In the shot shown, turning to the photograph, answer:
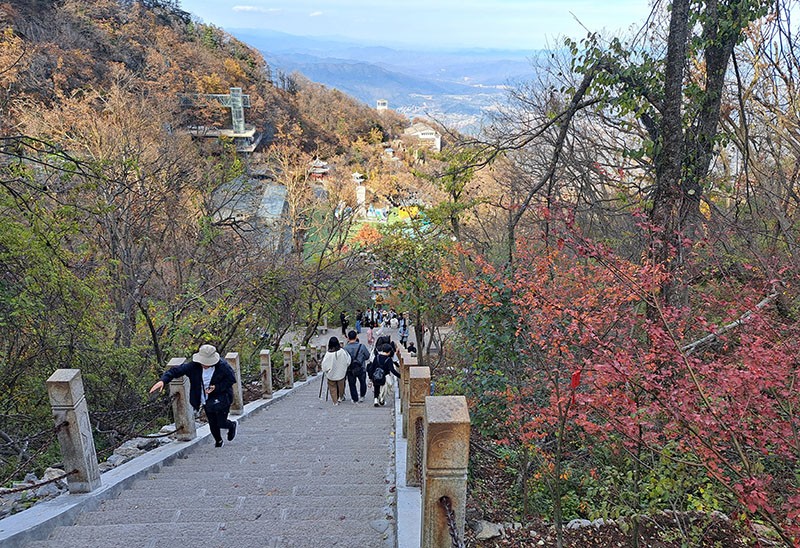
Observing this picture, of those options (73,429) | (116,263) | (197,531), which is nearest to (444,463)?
(197,531)

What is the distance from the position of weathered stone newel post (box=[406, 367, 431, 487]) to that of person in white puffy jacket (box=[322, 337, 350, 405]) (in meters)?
4.80

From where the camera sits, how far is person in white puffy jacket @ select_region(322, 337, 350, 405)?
9336mm

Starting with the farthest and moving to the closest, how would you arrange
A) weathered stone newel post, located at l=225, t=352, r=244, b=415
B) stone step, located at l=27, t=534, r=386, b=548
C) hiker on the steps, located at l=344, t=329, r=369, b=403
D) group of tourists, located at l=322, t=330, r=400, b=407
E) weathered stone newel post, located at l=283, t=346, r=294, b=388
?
weathered stone newel post, located at l=283, t=346, r=294, b=388, hiker on the steps, located at l=344, t=329, r=369, b=403, group of tourists, located at l=322, t=330, r=400, b=407, weathered stone newel post, located at l=225, t=352, r=244, b=415, stone step, located at l=27, t=534, r=386, b=548

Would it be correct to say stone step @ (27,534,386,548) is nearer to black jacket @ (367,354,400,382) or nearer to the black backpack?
black jacket @ (367,354,400,382)

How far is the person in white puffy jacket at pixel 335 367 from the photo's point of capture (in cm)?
934

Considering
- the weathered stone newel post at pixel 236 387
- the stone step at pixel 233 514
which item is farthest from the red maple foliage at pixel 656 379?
the weathered stone newel post at pixel 236 387

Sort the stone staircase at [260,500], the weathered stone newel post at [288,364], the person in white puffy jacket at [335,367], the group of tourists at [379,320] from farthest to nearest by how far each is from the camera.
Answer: the group of tourists at [379,320] → the weathered stone newel post at [288,364] → the person in white puffy jacket at [335,367] → the stone staircase at [260,500]

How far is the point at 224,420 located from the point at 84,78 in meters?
36.3

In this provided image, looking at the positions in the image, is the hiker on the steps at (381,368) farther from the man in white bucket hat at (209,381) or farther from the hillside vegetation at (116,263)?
the man in white bucket hat at (209,381)

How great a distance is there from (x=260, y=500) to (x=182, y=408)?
7.75 feet

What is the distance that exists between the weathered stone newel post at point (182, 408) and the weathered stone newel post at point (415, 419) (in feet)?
10.9

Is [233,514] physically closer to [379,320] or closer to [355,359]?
[355,359]

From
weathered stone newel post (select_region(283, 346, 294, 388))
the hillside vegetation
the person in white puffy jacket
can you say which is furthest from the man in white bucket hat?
weathered stone newel post (select_region(283, 346, 294, 388))

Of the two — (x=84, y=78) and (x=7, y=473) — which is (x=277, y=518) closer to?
(x=7, y=473)
